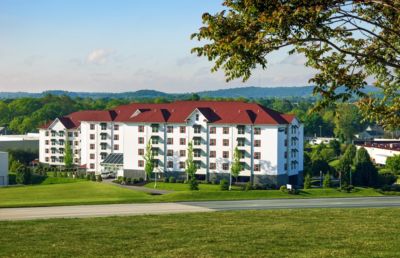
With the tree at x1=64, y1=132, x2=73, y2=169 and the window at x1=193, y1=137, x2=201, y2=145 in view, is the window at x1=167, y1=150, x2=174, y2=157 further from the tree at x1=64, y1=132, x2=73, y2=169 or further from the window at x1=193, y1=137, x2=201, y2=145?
the tree at x1=64, y1=132, x2=73, y2=169

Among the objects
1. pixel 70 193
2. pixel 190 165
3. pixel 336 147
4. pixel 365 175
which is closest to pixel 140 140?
pixel 190 165

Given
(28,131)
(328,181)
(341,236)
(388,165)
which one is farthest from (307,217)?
(28,131)

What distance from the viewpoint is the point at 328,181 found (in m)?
87.4

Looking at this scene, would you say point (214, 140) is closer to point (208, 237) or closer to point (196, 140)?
point (196, 140)

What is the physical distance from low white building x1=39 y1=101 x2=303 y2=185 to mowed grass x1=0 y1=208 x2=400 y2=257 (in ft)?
197

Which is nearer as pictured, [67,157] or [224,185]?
[224,185]

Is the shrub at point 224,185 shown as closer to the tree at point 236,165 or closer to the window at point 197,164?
the tree at point 236,165

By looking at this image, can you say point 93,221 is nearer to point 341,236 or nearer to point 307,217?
point 307,217

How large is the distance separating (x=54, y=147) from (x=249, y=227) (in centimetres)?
10736

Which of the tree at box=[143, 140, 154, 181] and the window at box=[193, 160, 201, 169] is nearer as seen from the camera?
the tree at box=[143, 140, 154, 181]

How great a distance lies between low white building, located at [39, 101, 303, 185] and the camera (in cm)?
9700

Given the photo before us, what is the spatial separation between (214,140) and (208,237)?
73.6 meters

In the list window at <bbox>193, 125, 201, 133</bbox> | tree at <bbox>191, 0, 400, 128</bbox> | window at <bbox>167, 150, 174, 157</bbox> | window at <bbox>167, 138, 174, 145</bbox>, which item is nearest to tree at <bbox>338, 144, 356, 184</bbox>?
window at <bbox>193, 125, 201, 133</bbox>

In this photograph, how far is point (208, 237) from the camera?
26.6 meters
